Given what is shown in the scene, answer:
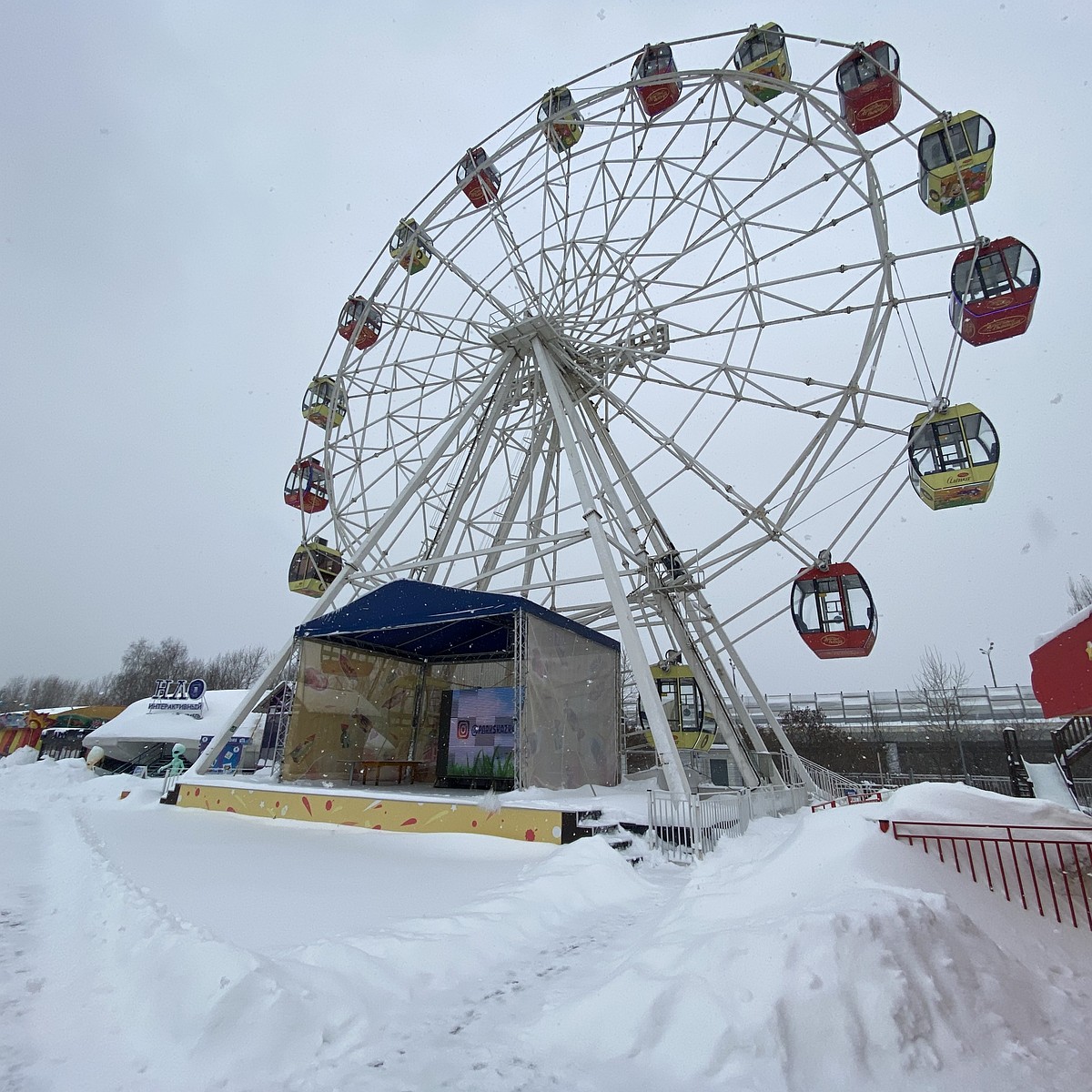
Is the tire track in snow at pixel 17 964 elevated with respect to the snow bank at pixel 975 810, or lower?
lower

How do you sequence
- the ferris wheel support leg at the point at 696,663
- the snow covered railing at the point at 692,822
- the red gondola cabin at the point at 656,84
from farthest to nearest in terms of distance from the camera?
1. the ferris wheel support leg at the point at 696,663
2. the red gondola cabin at the point at 656,84
3. the snow covered railing at the point at 692,822

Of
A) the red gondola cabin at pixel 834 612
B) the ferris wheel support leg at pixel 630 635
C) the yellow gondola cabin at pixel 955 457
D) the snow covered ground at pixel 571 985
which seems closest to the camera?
the snow covered ground at pixel 571 985

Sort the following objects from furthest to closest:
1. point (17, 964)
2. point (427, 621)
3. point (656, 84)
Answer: point (656, 84) < point (427, 621) < point (17, 964)

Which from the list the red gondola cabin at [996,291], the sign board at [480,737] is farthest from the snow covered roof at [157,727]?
the red gondola cabin at [996,291]

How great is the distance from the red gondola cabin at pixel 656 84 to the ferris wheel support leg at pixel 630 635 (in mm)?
8317

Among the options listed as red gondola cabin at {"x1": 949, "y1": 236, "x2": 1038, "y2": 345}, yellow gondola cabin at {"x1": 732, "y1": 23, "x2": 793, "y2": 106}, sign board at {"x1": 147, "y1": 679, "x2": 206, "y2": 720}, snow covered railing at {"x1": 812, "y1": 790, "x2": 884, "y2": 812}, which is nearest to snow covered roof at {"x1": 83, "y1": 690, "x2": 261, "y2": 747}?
sign board at {"x1": 147, "y1": 679, "x2": 206, "y2": 720}

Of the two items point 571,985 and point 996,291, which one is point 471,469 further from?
point 571,985

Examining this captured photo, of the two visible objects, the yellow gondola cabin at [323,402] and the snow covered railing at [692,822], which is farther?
the yellow gondola cabin at [323,402]

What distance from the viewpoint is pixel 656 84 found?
51.4 feet

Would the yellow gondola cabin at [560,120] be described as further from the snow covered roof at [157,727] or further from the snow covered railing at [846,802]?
the snow covered roof at [157,727]

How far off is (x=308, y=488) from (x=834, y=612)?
1533 centimetres

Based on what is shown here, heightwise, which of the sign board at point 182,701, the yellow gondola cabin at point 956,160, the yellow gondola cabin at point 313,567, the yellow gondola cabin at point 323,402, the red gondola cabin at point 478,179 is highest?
the red gondola cabin at point 478,179

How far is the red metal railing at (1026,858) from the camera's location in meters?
5.30

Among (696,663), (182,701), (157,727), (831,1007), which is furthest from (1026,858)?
(182,701)
